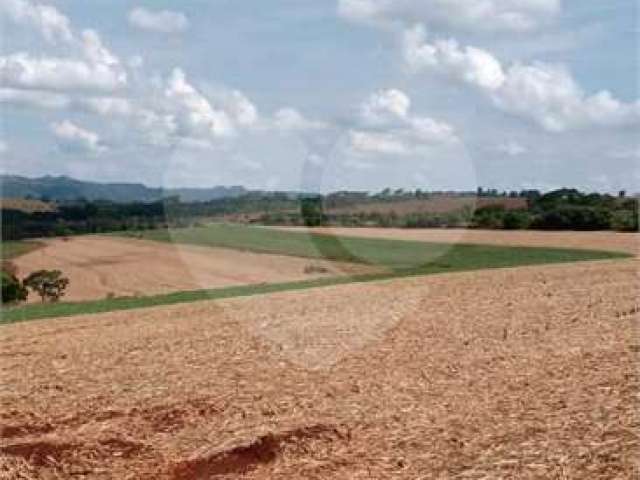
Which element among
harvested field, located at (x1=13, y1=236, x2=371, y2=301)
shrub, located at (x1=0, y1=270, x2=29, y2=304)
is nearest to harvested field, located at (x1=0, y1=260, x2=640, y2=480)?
harvested field, located at (x1=13, y1=236, x2=371, y2=301)

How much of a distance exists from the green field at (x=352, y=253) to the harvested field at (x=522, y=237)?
2.62 feet

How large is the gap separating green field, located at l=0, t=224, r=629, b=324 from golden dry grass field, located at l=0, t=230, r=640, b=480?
36.7 ft

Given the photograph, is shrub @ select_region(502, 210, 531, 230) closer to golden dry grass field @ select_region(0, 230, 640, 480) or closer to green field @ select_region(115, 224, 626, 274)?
green field @ select_region(115, 224, 626, 274)

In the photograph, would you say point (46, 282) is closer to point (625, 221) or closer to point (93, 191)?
point (93, 191)

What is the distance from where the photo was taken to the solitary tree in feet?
157

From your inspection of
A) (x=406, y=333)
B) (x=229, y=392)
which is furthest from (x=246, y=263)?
(x=229, y=392)

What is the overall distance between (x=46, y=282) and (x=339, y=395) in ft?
133

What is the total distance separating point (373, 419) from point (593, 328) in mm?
6177

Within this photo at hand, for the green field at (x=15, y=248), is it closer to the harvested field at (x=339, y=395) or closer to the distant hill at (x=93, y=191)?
the distant hill at (x=93, y=191)

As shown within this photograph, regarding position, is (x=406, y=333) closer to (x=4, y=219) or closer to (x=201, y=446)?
(x=201, y=446)

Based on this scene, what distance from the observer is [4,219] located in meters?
71.7

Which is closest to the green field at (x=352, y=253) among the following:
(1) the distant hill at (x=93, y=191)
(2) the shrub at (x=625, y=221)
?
(1) the distant hill at (x=93, y=191)

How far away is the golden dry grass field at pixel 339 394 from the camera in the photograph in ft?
26.5

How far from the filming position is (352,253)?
4284 cm
